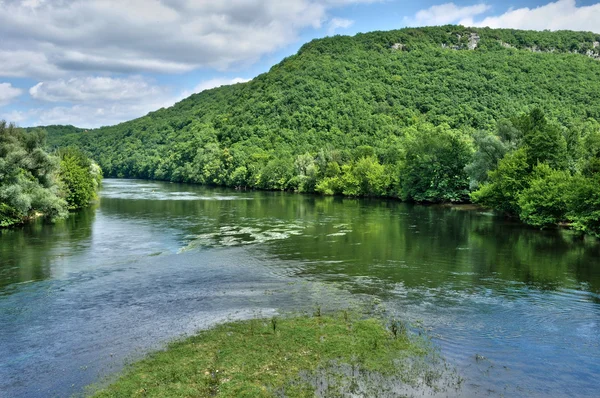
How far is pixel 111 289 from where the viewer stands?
83.2ft

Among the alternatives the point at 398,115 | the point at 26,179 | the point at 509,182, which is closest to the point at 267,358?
the point at 509,182

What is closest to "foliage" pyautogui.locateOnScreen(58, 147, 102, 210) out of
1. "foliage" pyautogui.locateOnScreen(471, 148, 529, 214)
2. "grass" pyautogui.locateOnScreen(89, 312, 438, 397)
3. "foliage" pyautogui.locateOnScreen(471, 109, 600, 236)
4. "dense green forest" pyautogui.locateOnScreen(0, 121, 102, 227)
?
"dense green forest" pyautogui.locateOnScreen(0, 121, 102, 227)

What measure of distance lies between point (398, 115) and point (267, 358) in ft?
446

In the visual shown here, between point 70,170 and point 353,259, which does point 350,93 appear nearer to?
point 70,170

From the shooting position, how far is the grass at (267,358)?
13.5 meters

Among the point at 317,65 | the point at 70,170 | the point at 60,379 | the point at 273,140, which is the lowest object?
the point at 60,379

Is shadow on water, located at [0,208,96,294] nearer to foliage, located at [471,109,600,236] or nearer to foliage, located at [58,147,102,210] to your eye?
foliage, located at [58,147,102,210]

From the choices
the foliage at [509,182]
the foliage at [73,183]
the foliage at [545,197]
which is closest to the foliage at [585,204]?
the foliage at [545,197]

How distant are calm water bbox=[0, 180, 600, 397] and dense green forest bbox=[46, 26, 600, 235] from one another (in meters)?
24.6

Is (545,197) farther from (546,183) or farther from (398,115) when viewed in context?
(398,115)

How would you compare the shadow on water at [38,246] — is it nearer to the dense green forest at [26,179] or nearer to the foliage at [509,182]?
the dense green forest at [26,179]

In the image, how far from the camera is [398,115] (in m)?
143

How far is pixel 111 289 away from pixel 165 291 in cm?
324

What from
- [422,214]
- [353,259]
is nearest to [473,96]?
[422,214]
